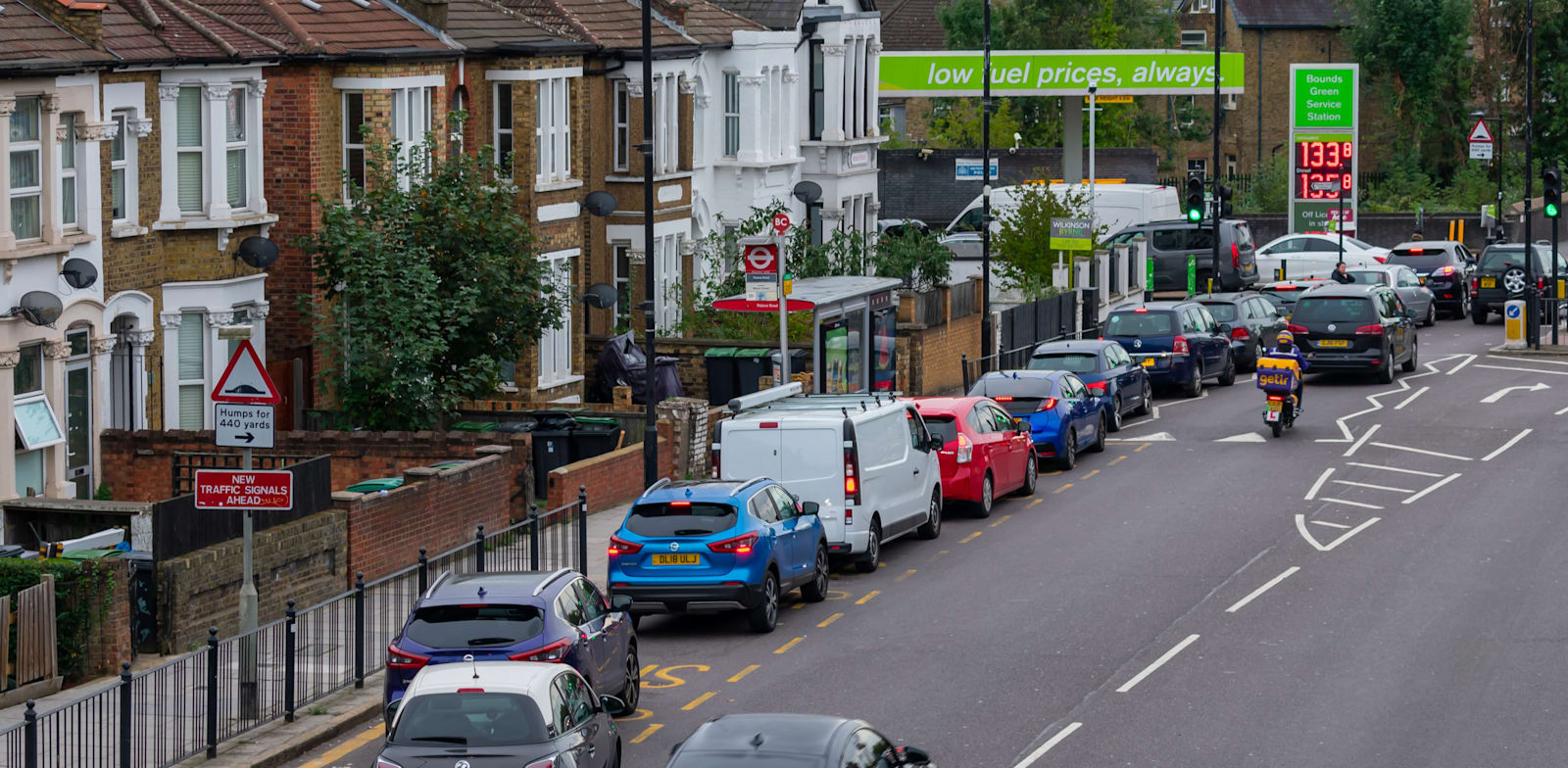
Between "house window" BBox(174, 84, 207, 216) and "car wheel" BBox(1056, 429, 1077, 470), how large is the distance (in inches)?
500

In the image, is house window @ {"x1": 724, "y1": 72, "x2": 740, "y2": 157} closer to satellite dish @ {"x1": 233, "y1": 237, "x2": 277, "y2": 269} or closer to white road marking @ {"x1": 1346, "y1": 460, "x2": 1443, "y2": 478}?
satellite dish @ {"x1": 233, "y1": 237, "x2": 277, "y2": 269}

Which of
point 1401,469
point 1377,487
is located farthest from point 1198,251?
point 1377,487

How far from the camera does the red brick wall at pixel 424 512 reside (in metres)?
23.4

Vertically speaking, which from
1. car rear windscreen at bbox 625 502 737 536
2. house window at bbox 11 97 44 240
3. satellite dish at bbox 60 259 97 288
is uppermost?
house window at bbox 11 97 44 240

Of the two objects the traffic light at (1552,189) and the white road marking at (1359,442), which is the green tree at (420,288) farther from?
the traffic light at (1552,189)

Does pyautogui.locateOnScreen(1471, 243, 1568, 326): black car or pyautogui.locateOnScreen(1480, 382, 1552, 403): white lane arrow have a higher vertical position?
pyautogui.locateOnScreen(1471, 243, 1568, 326): black car

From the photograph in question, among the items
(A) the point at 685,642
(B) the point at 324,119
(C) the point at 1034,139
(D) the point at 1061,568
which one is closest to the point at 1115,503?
(D) the point at 1061,568

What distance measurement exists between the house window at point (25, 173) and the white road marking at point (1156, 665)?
45.5ft

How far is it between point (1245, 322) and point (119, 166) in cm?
2473

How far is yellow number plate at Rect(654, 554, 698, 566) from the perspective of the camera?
21016 millimetres

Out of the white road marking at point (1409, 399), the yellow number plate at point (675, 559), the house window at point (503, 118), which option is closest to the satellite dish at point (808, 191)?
the house window at point (503, 118)

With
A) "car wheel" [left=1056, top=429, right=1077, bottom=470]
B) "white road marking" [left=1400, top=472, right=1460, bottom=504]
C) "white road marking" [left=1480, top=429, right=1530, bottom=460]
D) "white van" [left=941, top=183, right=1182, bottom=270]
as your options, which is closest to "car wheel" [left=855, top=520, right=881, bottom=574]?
"car wheel" [left=1056, top=429, right=1077, bottom=470]

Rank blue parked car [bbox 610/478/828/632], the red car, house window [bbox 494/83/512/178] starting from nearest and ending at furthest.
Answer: blue parked car [bbox 610/478/828/632], the red car, house window [bbox 494/83/512/178]

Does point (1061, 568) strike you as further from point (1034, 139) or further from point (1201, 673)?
point (1034, 139)
